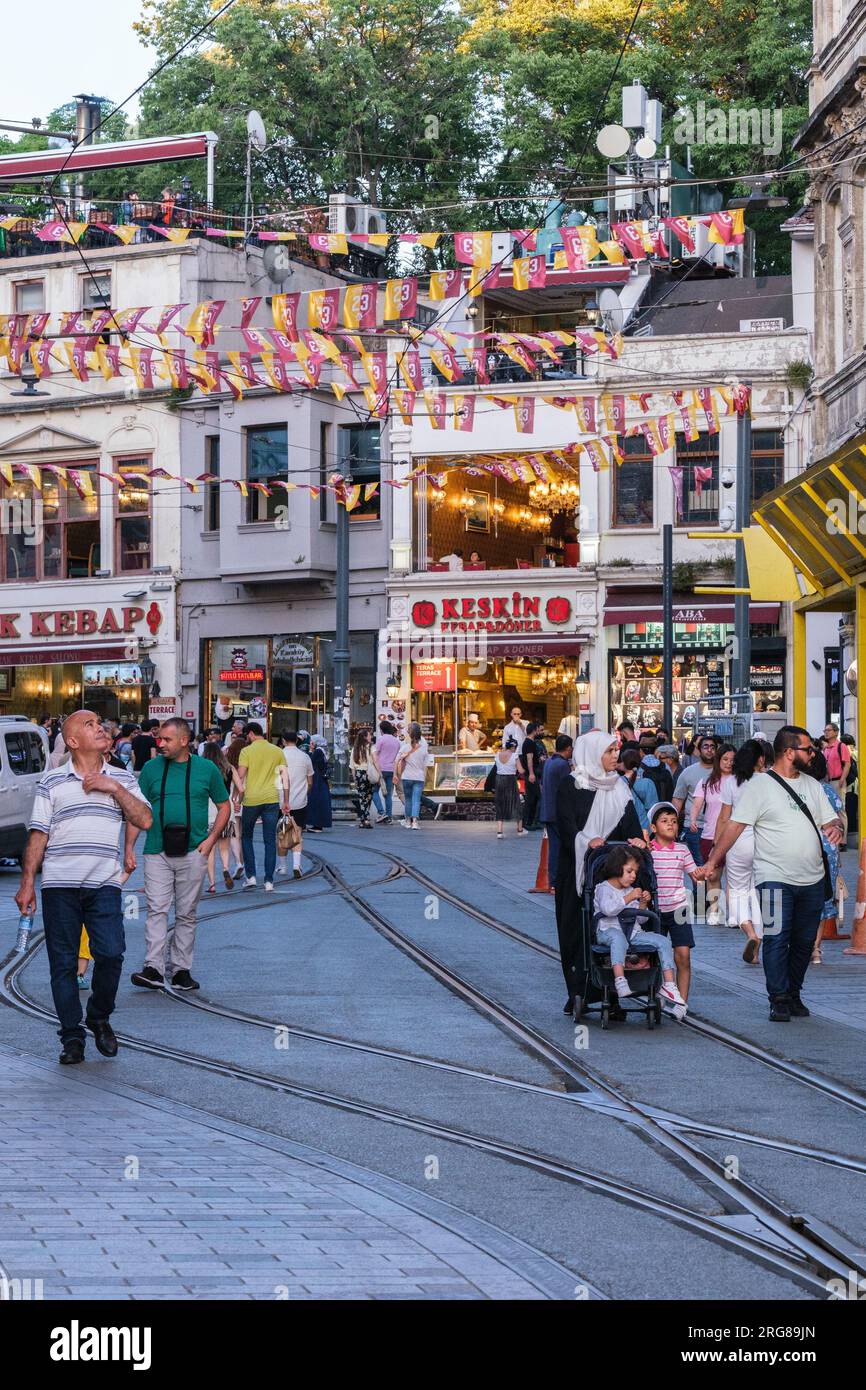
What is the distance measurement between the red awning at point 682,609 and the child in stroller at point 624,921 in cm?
2857

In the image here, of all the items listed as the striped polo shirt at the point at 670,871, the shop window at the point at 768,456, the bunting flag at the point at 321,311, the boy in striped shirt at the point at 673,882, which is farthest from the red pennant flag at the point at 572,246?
the shop window at the point at 768,456

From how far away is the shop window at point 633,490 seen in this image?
42219 mm

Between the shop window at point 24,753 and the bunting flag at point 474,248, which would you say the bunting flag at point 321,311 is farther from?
the shop window at point 24,753

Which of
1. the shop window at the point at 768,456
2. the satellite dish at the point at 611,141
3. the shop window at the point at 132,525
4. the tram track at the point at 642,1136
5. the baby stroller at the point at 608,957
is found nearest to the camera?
the tram track at the point at 642,1136

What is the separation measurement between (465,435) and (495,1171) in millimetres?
36029

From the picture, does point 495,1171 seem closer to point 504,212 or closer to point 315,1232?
point 315,1232

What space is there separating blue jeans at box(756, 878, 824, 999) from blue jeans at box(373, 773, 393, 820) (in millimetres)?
23312

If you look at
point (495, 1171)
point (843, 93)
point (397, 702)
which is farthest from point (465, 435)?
point (495, 1171)

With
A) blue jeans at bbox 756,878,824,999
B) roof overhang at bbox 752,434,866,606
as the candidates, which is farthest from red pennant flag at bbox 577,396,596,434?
blue jeans at bbox 756,878,824,999

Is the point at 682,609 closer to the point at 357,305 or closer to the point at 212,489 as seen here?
the point at 212,489

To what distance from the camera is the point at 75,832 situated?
417 inches

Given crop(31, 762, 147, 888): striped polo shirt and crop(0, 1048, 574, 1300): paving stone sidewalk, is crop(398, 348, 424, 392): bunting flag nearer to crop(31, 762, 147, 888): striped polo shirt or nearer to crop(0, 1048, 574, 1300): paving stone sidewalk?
crop(31, 762, 147, 888): striped polo shirt

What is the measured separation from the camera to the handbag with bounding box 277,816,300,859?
22.6 metres

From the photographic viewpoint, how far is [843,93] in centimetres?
2447
